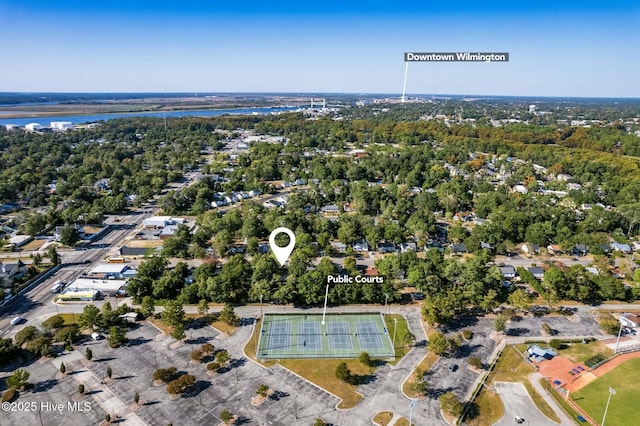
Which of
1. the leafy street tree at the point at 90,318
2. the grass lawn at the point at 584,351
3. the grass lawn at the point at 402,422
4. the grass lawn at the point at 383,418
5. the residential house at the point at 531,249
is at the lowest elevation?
the grass lawn at the point at 383,418

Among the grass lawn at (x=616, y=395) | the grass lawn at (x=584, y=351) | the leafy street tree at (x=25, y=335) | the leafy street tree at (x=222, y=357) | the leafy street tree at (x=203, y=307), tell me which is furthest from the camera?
the leafy street tree at (x=203, y=307)

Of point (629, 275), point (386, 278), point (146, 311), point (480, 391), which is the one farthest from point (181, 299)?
point (629, 275)

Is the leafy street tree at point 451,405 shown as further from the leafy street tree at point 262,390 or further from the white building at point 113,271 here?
the white building at point 113,271

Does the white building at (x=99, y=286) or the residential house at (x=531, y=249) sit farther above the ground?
the residential house at (x=531, y=249)

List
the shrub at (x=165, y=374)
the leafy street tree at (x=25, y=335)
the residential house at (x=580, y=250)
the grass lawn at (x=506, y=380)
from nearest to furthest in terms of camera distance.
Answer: the grass lawn at (x=506, y=380), the shrub at (x=165, y=374), the leafy street tree at (x=25, y=335), the residential house at (x=580, y=250)

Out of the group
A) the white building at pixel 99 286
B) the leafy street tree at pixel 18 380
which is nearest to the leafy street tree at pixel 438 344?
the leafy street tree at pixel 18 380

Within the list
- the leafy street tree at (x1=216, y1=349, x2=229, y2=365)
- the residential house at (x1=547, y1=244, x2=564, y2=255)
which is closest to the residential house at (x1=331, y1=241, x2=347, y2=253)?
the leafy street tree at (x1=216, y1=349, x2=229, y2=365)

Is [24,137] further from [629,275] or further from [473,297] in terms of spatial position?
[629,275]

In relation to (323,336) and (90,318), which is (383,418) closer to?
(323,336)

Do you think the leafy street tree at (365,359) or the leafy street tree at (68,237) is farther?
the leafy street tree at (68,237)
